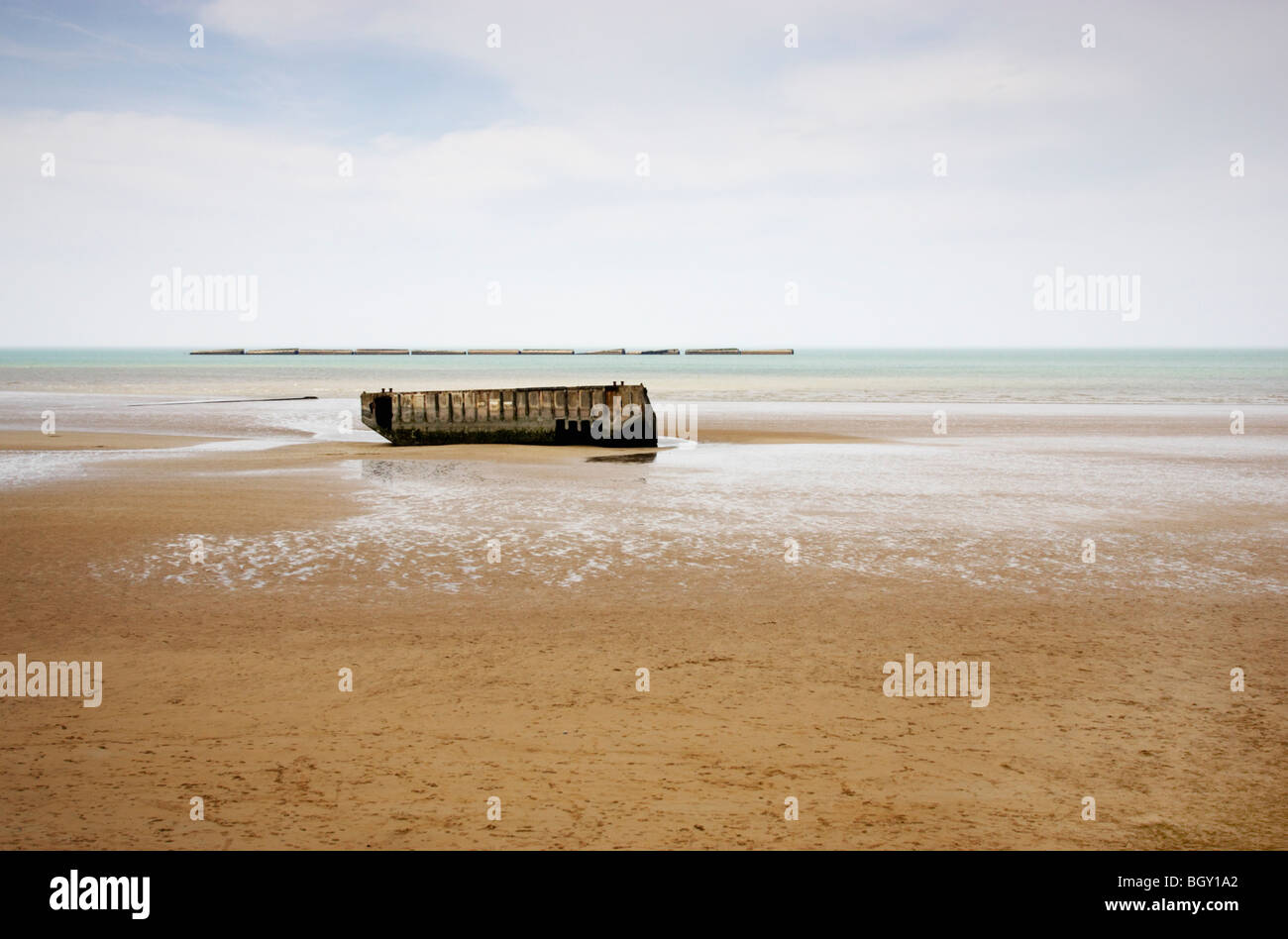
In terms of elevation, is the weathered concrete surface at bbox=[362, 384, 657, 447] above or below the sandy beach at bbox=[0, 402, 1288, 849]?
above

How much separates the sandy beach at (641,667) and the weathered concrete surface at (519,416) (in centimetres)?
966

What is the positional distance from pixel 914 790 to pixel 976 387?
69.9m

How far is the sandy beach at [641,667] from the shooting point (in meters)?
5.24

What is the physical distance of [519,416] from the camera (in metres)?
26.9

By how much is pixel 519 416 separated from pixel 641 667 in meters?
19.7

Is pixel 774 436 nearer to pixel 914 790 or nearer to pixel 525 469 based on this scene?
pixel 525 469

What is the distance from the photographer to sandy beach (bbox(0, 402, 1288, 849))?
524 centimetres

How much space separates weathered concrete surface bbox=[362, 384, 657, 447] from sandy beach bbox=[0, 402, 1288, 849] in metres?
9.66

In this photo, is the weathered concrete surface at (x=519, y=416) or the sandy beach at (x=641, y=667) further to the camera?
the weathered concrete surface at (x=519, y=416)

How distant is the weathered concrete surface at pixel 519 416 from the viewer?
26.5m

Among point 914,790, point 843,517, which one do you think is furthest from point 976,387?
point 914,790

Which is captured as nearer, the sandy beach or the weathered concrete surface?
the sandy beach

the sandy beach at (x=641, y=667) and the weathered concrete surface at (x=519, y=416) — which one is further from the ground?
the weathered concrete surface at (x=519, y=416)

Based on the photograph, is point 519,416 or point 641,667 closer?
point 641,667
